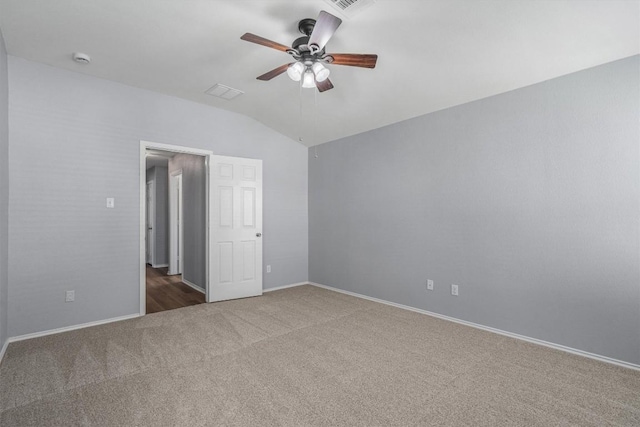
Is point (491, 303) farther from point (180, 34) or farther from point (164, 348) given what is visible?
point (180, 34)

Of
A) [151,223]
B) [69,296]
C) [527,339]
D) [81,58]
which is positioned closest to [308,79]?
[81,58]

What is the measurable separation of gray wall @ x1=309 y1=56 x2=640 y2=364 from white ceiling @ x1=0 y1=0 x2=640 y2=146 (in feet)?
1.10

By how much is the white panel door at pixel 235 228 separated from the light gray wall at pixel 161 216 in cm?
340

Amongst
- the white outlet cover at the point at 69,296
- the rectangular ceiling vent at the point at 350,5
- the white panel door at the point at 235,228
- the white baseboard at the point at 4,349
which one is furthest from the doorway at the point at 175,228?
the rectangular ceiling vent at the point at 350,5

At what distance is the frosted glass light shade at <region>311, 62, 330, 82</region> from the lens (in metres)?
2.38

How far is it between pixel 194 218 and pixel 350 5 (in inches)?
158

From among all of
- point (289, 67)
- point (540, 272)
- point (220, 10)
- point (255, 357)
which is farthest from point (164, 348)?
point (540, 272)

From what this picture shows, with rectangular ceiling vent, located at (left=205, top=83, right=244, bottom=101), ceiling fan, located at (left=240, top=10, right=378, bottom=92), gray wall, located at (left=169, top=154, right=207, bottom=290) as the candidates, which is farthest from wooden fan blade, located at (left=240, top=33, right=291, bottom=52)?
gray wall, located at (left=169, top=154, right=207, bottom=290)

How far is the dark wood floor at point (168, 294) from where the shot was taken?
→ 4.17 meters

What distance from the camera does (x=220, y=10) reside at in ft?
7.77

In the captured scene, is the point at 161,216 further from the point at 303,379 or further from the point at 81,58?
the point at 303,379

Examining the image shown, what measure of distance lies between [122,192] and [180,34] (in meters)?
1.93

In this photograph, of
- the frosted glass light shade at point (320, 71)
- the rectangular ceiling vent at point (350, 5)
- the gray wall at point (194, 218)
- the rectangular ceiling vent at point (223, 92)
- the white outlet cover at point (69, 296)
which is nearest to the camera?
the rectangular ceiling vent at point (350, 5)

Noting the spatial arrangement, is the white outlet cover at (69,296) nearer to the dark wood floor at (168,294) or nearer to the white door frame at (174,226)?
the dark wood floor at (168,294)
